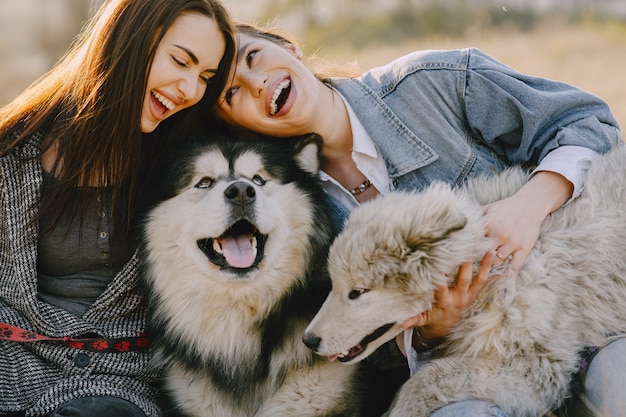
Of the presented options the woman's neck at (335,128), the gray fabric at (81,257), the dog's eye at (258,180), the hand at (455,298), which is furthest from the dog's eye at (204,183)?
the hand at (455,298)

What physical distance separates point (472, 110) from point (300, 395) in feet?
4.90

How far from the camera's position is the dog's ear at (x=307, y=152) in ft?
9.34

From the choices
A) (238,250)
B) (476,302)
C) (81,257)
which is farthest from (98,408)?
(476,302)

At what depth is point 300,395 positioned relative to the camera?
2.52m

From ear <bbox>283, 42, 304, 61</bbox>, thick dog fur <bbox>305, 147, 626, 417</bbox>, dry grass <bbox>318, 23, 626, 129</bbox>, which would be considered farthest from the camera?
dry grass <bbox>318, 23, 626, 129</bbox>

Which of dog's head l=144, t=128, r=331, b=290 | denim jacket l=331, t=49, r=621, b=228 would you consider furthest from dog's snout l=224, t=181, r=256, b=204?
denim jacket l=331, t=49, r=621, b=228

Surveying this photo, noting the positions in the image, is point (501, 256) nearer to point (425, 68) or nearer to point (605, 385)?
point (605, 385)

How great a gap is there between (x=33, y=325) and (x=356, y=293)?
4.43ft

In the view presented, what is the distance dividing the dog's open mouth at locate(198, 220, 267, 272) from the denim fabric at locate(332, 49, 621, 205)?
75 cm

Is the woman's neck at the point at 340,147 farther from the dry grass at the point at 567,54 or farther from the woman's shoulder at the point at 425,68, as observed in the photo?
the dry grass at the point at 567,54

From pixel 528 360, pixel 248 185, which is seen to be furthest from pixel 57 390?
pixel 528 360

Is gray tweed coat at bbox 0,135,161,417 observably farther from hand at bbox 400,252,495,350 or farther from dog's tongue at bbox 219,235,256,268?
hand at bbox 400,252,495,350

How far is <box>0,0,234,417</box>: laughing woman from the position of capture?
8.36 ft

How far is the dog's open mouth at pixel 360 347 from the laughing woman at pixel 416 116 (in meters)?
0.70
